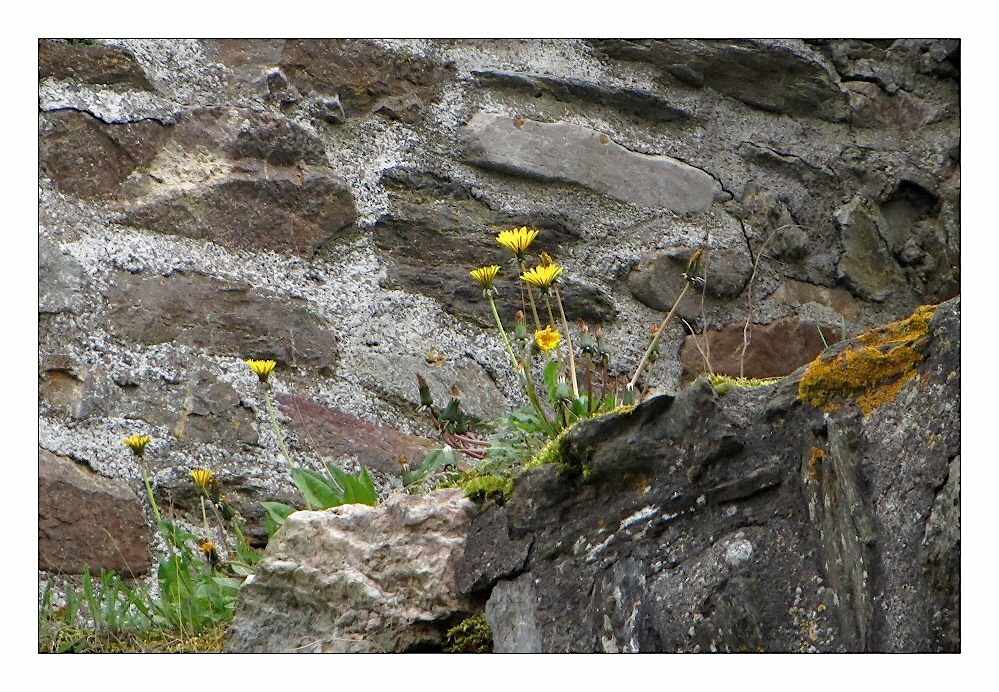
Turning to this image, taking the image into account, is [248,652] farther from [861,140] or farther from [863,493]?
[861,140]

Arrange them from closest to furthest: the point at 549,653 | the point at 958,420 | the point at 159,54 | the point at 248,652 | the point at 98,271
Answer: the point at 958,420, the point at 549,653, the point at 248,652, the point at 98,271, the point at 159,54

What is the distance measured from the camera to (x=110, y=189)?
6.23 feet

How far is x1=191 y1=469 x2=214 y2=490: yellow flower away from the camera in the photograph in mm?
1669

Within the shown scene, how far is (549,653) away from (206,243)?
3.33ft

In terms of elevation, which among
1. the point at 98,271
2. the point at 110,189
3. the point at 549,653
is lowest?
the point at 549,653

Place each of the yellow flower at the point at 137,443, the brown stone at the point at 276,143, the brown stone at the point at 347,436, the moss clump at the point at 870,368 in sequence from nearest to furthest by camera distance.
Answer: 1. the moss clump at the point at 870,368
2. the yellow flower at the point at 137,443
3. the brown stone at the point at 347,436
4. the brown stone at the point at 276,143

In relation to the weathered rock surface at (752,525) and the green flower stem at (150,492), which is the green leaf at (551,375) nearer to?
the weathered rock surface at (752,525)

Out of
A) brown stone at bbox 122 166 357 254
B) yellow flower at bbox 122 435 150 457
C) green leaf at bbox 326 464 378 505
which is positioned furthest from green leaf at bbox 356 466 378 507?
brown stone at bbox 122 166 357 254

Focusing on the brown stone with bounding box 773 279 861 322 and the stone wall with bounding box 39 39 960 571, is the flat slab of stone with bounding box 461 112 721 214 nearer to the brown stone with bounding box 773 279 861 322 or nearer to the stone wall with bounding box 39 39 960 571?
the stone wall with bounding box 39 39 960 571

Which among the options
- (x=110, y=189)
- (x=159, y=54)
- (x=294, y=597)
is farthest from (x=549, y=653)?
(x=159, y=54)

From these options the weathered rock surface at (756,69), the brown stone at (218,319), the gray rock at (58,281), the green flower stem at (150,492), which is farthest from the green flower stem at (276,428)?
the weathered rock surface at (756,69)

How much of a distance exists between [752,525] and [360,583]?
0.55m

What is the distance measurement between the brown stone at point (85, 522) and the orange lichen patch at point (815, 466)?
3.49ft

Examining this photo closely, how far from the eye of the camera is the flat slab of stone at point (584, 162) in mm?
→ 2141
